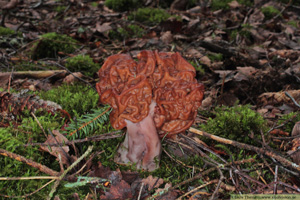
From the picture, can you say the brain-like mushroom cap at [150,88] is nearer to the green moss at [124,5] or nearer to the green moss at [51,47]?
the green moss at [51,47]

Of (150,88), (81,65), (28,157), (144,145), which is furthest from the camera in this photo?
(81,65)

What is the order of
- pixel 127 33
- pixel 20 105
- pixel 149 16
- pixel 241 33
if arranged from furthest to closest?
1. pixel 149 16
2. pixel 127 33
3. pixel 241 33
4. pixel 20 105

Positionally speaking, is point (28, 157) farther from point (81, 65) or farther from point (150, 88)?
point (81, 65)

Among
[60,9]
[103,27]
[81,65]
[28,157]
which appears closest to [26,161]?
[28,157]

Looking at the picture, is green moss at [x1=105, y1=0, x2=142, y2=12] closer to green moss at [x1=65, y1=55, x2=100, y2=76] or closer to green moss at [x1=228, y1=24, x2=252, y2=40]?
green moss at [x1=228, y1=24, x2=252, y2=40]

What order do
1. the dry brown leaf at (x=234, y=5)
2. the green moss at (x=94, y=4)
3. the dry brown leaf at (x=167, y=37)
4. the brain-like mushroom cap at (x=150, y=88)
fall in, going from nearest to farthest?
the brain-like mushroom cap at (x=150, y=88), the dry brown leaf at (x=167, y=37), the dry brown leaf at (x=234, y=5), the green moss at (x=94, y=4)

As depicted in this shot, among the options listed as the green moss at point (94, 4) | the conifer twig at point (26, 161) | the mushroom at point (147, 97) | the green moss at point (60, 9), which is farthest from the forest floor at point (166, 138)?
the green moss at point (94, 4)

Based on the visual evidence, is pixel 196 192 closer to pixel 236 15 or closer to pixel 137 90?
pixel 137 90
